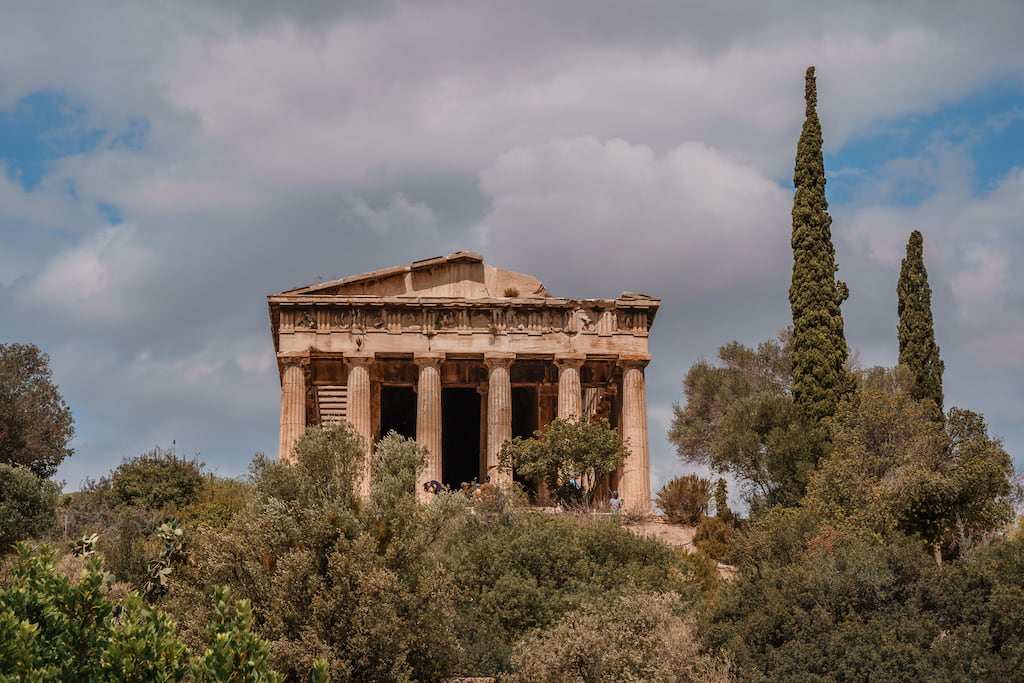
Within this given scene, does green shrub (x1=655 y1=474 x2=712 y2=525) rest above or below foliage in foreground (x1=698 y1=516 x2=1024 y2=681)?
above

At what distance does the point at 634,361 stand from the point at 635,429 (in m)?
2.13

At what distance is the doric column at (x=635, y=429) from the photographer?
3681 centimetres

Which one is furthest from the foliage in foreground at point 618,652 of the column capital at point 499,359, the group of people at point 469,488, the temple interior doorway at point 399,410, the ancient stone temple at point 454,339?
the temple interior doorway at point 399,410

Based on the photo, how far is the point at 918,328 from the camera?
39.6 m

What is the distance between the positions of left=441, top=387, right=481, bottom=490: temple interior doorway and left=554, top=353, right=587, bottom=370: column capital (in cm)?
798

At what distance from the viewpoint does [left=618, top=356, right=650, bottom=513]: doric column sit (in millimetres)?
36812

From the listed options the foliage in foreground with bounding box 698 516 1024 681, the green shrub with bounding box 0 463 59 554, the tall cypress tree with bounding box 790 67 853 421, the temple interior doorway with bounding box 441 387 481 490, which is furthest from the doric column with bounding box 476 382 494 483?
the foliage in foreground with bounding box 698 516 1024 681

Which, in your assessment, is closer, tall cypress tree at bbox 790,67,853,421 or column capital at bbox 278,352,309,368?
column capital at bbox 278,352,309,368

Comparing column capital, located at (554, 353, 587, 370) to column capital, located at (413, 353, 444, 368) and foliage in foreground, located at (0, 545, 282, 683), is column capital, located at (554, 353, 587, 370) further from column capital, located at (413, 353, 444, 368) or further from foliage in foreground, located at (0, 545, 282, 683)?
foliage in foreground, located at (0, 545, 282, 683)

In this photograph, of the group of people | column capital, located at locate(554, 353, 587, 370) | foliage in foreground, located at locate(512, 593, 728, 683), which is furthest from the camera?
column capital, located at locate(554, 353, 587, 370)

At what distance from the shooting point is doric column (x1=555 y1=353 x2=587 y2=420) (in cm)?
3722

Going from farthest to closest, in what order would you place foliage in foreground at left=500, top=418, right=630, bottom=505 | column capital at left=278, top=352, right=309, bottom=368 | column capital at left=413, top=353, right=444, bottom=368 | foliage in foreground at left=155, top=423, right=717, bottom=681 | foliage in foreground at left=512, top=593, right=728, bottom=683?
1. column capital at left=413, top=353, right=444, bottom=368
2. column capital at left=278, top=352, right=309, bottom=368
3. foliage in foreground at left=500, top=418, right=630, bottom=505
4. foliage in foreground at left=512, top=593, right=728, bottom=683
5. foliage in foreground at left=155, top=423, right=717, bottom=681

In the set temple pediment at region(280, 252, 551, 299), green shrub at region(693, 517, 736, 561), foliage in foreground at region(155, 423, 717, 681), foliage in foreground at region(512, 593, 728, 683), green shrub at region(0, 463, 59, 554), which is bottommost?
foliage in foreground at region(512, 593, 728, 683)

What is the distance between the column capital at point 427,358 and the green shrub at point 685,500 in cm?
795
